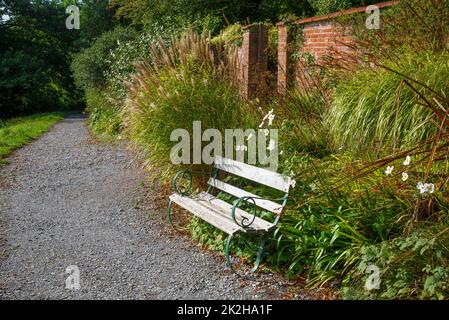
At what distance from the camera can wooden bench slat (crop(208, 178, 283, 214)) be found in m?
4.55

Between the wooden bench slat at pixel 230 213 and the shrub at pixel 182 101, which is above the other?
the shrub at pixel 182 101

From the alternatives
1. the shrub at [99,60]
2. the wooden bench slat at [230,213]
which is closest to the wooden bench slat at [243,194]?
the wooden bench slat at [230,213]

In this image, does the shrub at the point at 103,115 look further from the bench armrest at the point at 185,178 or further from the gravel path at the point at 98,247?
the bench armrest at the point at 185,178

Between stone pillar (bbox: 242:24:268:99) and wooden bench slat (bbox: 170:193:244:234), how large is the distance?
292 cm

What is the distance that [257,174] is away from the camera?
4953mm

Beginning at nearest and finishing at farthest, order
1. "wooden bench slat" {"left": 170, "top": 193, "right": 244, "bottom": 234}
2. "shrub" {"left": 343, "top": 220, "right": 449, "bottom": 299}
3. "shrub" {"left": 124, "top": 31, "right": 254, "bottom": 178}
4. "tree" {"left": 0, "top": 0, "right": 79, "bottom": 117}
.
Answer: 1. "shrub" {"left": 343, "top": 220, "right": 449, "bottom": 299}
2. "wooden bench slat" {"left": 170, "top": 193, "right": 244, "bottom": 234}
3. "shrub" {"left": 124, "top": 31, "right": 254, "bottom": 178}
4. "tree" {"left": 0, "top": 0, "right": 79, "bottom": 117}

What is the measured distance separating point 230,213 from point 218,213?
11cm

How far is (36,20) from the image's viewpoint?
30.5 metres

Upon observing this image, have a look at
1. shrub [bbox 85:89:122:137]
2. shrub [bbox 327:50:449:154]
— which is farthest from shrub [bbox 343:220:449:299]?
shrub [bbox 85:89:122:137]

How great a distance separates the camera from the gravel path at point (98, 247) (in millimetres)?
4129

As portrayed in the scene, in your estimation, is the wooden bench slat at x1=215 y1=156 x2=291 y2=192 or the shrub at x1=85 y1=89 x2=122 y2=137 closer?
the wooden bench slat at x1=215 y1=156 x2=291 y2=192

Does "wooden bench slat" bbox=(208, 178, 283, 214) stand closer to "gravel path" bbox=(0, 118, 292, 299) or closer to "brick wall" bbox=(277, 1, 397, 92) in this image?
"gravel path" bbox=(0, 118, 292, 299)

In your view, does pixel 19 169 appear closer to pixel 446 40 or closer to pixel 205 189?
pixel 205 189
